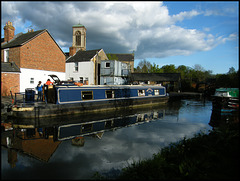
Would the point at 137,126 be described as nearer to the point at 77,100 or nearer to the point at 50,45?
the point at 77,100

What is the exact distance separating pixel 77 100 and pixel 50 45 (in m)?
14.1

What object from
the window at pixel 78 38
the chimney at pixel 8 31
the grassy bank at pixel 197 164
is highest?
the window at pixel 78 38

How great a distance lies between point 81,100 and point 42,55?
12.7 m

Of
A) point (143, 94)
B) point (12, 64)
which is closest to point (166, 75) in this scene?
point (143, 94)

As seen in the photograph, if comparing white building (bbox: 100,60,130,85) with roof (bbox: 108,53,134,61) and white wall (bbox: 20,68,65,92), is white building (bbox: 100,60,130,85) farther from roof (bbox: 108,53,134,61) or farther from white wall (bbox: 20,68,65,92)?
roof (bbox: 108,53,134,61)

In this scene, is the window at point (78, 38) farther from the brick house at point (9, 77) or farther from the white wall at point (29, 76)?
the brick house at point (9, 77)

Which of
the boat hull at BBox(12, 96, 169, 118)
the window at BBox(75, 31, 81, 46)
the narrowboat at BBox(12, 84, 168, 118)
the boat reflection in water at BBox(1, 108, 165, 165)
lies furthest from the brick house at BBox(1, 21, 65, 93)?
the window at BBox(75, 31, 81, 46)

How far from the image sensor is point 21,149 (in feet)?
23.2

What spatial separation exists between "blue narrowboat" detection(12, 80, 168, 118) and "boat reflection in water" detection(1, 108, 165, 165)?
0.65 m

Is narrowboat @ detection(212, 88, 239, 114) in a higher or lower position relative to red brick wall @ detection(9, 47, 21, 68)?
lower

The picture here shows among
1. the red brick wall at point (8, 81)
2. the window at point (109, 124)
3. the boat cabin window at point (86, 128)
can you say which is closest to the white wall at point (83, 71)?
the red brick wall at point (8, 81)

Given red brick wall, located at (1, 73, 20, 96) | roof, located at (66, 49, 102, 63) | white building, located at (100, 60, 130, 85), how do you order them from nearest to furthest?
red brick wall, located at (1, 73, 20, 96), white building, located at (100, 60, 130, 85), roof, located at (66, 49, 102, 63)

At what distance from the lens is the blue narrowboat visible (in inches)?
442

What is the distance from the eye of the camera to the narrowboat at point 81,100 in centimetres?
1120
